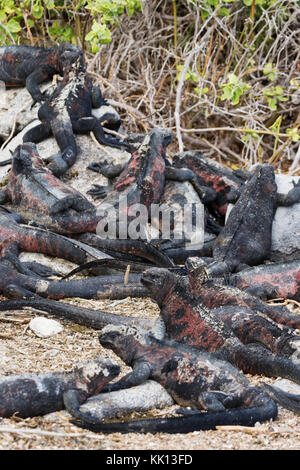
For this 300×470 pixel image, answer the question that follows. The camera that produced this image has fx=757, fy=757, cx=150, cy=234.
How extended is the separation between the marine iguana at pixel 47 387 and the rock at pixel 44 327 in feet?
3.35

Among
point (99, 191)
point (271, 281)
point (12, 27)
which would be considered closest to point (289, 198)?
point (271, 281)

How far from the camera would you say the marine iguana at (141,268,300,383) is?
4242mm

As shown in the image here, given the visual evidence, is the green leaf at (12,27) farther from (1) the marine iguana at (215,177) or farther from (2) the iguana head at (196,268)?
(2) the iguana head at (196,268)

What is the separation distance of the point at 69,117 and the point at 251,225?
2.51 m

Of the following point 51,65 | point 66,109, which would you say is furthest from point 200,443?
point 51,65

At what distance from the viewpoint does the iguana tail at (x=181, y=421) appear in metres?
3.47

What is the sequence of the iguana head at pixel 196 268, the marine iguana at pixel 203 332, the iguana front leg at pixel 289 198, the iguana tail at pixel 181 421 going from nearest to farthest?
the iguana tail at pixel 181 421 → the marine iguana at pixel 203 332 → the iguana head at pixel 196 268 → the iguana front leg at pixel 289 198

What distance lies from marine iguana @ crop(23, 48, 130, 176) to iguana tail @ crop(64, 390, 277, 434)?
442 cm

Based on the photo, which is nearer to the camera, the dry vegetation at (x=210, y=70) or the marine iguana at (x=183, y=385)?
the marine iguana at (x=183, y=385)

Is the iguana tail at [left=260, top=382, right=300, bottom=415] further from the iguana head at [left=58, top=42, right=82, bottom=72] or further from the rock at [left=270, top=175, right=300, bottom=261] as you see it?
the iguana head at [left=58, top=42, right=82, bottom=72]

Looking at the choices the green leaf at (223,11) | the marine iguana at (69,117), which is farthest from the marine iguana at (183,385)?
the green leaf at (223,11)

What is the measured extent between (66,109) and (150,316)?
3.47 meters

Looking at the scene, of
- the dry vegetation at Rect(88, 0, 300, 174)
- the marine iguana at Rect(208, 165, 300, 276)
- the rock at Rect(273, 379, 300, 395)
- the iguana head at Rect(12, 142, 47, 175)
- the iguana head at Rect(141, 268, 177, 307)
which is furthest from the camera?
the dry vegetation at Rect(88, 0, 300, 174)

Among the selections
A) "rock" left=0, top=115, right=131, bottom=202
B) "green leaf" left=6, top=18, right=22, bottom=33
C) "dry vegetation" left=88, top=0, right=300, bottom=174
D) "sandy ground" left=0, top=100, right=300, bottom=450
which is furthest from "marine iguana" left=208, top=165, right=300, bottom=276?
"green leaf" left=6, top=18, right=22, bottom=33
